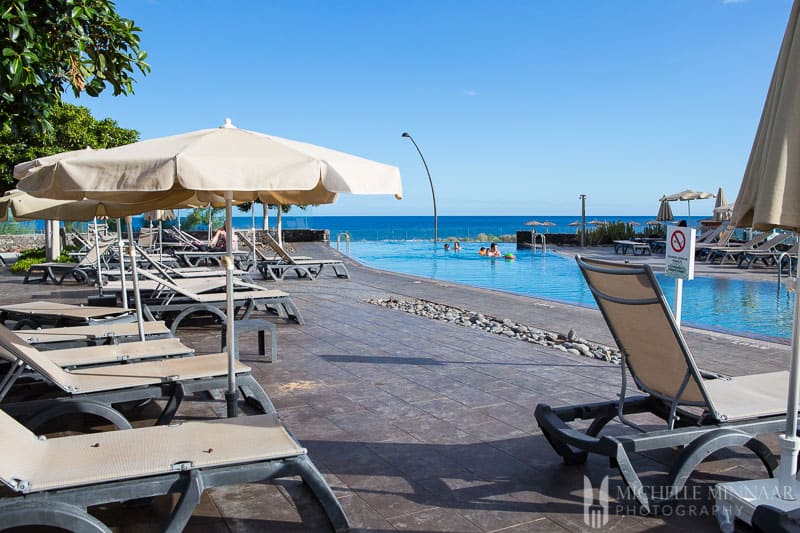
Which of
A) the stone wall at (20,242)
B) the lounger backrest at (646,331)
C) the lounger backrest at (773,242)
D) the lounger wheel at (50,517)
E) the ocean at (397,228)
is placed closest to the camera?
the lounger wheel at (50,517)

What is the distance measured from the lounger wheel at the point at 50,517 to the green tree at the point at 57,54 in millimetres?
2229

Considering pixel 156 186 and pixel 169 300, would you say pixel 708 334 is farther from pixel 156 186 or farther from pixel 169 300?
pixel 156 186

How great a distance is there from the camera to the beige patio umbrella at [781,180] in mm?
2086

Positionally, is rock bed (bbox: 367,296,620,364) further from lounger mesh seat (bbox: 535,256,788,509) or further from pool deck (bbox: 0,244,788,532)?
lounger mesh seat (bbox: 535,256,788,509)

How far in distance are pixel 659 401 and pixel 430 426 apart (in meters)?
1.31

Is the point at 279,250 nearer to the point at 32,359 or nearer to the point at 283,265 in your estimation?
the point at 283,265

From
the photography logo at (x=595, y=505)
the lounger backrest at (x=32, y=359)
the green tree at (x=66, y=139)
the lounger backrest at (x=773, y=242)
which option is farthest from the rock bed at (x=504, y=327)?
the lounger backrest at (x=773, y=242)

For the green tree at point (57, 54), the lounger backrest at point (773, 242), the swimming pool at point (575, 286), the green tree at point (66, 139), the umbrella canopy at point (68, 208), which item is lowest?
the swimming pool at point (575, 286)

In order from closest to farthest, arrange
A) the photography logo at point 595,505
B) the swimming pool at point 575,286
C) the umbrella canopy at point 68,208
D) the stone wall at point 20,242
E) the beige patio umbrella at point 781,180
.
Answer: the beige patio umbrella at point 781,180 < the photography logo at point 595,505 < the umbrella canopy at point 68,208 < the swimming pool at point 575,286 < the stone wall at point 20,242

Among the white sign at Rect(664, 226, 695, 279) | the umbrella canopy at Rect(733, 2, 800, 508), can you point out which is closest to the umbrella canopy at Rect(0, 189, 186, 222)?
the white sign at Rect(664, 226, 695, 279)

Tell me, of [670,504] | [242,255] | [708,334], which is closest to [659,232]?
[242,255]

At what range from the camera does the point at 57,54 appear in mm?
3855

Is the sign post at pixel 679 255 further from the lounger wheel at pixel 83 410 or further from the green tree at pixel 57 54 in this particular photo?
the green tree at pixel 57 54

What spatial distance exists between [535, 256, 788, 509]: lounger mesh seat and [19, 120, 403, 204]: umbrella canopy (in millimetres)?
1295
